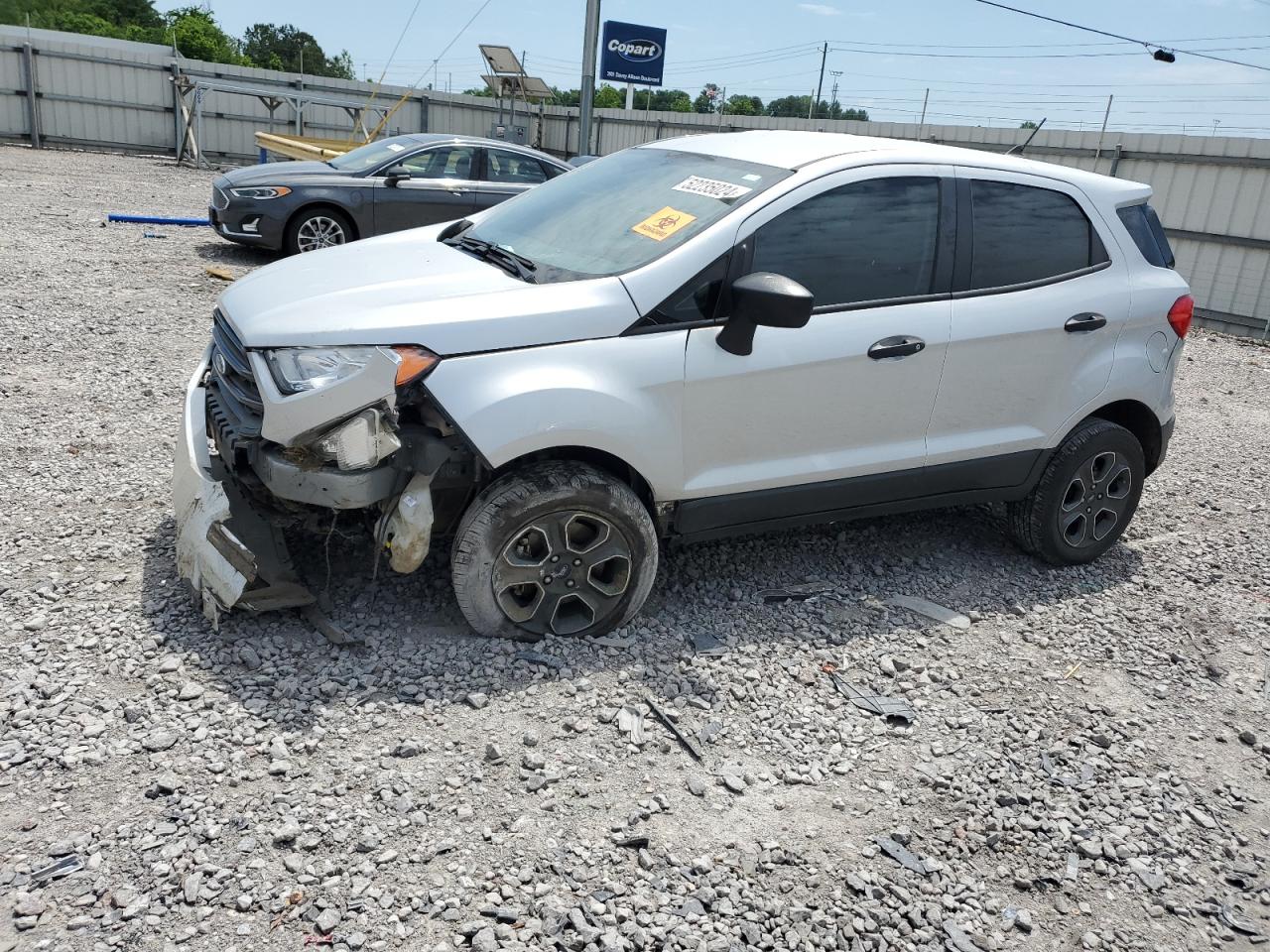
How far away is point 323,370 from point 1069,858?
2903 millimetres

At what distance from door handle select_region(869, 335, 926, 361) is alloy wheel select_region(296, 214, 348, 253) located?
8.22m

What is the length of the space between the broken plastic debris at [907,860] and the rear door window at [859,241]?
208cm

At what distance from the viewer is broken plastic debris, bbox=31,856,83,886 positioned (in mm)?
2633

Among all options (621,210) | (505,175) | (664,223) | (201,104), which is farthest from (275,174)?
(201,104)

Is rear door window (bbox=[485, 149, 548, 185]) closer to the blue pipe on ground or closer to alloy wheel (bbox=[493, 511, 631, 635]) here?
the blue pipe on ground

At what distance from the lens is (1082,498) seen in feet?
16.5

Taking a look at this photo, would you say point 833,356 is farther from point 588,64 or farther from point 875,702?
point 588,64

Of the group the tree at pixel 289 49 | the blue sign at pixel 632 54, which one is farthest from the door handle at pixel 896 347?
the tree at pixel 289 49

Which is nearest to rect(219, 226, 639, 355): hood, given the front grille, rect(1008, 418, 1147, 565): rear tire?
the front grille

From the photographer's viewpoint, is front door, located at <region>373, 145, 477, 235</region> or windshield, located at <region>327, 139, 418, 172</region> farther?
windshield, located at <region>327, 139, 418, 172</region>

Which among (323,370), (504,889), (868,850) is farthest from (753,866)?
(323,370)

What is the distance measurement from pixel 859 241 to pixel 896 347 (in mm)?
467

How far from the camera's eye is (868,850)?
10.1 feet

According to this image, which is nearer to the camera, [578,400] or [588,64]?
[578,400]
